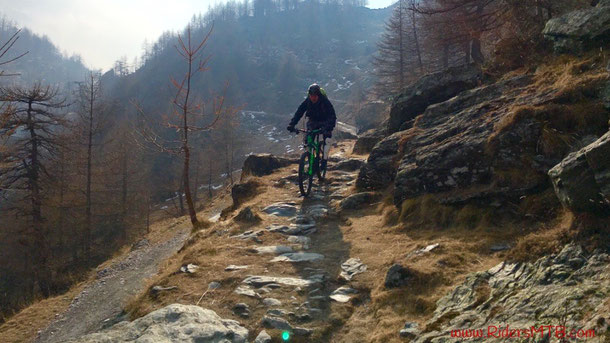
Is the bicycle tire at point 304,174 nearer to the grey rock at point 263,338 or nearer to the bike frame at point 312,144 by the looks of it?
the bike frame at point 312,144

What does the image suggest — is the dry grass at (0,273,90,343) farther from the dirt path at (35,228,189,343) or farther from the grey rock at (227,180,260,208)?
the grey rock at (227,180,260,208)

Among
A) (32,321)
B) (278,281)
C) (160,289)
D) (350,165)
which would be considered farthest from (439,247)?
(32,321)

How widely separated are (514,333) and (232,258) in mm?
4673

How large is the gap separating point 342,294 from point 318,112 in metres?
5.55

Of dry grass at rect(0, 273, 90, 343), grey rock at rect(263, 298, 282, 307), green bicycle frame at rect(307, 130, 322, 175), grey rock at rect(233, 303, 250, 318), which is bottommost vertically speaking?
dry grass at rect(0, 273, 90, 343)

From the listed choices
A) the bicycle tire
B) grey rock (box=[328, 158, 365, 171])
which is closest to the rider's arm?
Result: the bicycle tire

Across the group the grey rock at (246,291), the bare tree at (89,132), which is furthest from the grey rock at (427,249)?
the bare tree at (89,132)

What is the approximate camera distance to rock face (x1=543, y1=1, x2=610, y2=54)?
673cm

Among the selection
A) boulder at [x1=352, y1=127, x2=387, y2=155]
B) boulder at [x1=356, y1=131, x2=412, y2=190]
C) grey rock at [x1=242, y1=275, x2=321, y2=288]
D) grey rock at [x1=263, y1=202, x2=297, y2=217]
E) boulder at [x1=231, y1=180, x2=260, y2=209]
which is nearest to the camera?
grey rock at [x1=242, y1=275, x2=321, y2=288]

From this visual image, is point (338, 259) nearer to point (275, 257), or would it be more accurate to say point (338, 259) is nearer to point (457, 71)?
point (275, 257)

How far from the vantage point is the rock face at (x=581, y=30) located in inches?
265

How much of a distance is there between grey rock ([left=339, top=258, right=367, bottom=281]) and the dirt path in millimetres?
3272

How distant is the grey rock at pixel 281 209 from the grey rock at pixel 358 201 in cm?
115

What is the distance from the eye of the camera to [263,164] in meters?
15.6
